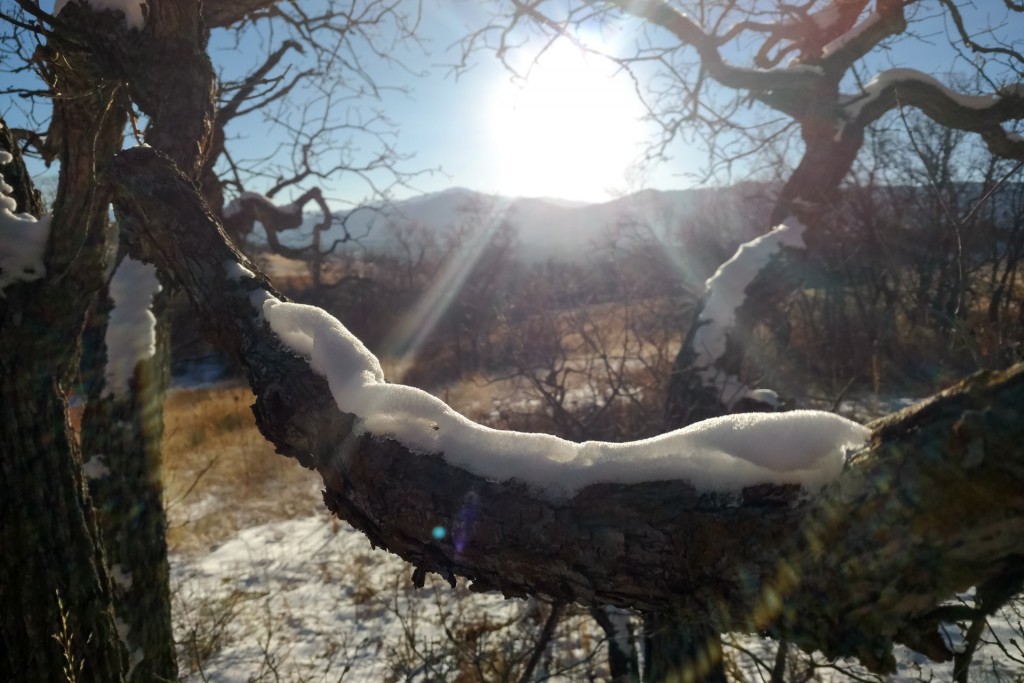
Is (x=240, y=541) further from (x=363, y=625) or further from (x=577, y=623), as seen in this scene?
(x=577, y=623)

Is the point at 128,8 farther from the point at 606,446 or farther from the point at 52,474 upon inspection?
the point at 606,446

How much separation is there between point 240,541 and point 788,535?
6.21 meters

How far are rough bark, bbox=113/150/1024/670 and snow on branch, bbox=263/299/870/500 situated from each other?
0.02 metres

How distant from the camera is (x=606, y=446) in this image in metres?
1.04

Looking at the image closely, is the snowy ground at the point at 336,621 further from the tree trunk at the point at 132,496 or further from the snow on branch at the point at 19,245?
the snow on branch at the point at 19,245

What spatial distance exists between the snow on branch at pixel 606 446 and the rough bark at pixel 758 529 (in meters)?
0.02

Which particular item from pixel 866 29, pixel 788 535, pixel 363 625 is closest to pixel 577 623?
pixel 363 625

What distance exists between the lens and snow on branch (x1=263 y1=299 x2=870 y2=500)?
885mm

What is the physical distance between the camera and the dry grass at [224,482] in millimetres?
6250

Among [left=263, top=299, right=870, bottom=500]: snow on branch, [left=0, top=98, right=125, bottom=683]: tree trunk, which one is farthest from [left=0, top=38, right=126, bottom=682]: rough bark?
[left=263, top=299, right=870, bottom=500]: snow on branch

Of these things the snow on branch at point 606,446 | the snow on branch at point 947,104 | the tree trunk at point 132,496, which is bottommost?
the tree trunk at point 132,496

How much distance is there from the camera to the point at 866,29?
4.17 metres

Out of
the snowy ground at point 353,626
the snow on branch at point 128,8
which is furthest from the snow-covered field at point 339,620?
the snow on branch at point 128,8

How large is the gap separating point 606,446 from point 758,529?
0.29 m
